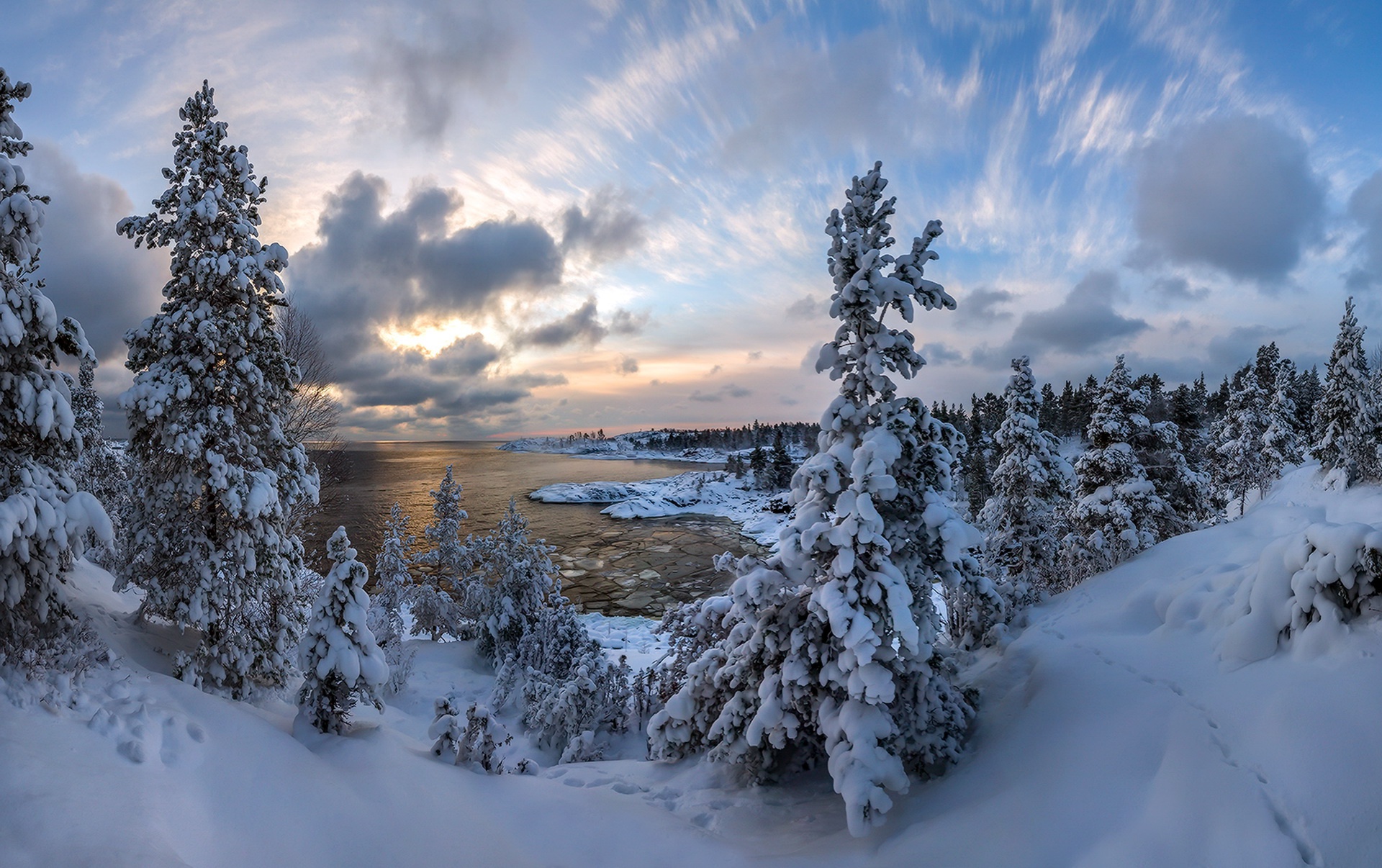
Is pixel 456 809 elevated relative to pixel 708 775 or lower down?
elevated

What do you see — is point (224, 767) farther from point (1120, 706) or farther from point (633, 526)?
point (633, 526)

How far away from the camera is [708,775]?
27.3 ft

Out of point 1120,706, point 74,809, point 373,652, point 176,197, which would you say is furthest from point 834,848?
point 176,197

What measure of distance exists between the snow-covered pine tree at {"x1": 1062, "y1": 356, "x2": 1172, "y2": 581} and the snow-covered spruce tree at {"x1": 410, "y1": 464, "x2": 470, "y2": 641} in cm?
2381

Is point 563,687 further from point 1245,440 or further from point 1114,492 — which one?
point 1245,440

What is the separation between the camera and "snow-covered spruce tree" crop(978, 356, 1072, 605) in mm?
16078

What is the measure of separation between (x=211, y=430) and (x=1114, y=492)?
74.4ft

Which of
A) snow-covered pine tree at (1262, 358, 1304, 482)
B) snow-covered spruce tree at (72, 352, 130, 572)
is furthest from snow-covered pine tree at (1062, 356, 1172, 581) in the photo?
snow-covered spruce tree at (72, 352, 130, 572)

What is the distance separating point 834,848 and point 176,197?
44.0ft

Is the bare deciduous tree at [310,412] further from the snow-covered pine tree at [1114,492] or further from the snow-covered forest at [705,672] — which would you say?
the snow-covered pine tree at [1114,492]

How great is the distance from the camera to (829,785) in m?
7.89

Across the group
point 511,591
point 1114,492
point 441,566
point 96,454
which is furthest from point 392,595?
point 1114,492

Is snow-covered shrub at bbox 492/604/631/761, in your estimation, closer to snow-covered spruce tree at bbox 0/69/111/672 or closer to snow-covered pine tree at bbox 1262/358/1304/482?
snow-covered spruce tree at bbox 0/69/111/672

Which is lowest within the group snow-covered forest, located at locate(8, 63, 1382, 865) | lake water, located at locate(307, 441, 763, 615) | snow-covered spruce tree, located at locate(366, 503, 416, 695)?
lake water, located at locate(307, 441, 763, 615)
